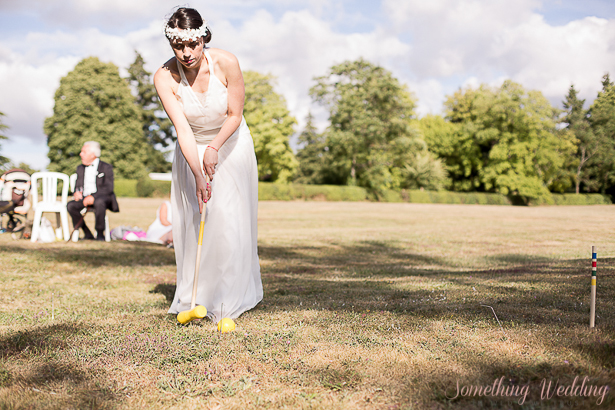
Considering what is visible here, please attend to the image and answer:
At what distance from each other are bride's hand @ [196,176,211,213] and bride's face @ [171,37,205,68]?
94 cm

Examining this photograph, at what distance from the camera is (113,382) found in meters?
2.71

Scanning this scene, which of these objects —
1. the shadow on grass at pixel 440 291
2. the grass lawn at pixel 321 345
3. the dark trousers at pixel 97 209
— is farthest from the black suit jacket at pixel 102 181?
the shadow on grass at pixel 440 291

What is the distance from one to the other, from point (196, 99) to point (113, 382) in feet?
7.64

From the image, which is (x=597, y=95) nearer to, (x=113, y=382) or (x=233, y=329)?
(x=233, y=329)

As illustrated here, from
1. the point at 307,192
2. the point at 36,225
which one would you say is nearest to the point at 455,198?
the point at 307,192

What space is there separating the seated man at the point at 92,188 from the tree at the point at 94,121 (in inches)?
1356

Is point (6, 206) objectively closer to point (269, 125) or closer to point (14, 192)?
point (14, 192)

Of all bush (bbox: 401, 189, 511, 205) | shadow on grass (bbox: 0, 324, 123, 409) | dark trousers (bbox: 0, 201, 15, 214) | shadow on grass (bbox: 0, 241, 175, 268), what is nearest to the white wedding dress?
shadow on grass (bbox: 0, 324, 123, 409)

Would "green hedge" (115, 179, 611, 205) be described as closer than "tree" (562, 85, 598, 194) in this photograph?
No

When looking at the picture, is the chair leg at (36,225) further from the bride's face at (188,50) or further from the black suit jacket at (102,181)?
the bride's face at (188,50)

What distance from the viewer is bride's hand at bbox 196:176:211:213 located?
3.97m

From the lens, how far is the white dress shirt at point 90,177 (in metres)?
10.8

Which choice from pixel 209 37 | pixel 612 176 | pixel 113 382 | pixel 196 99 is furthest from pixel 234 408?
pixel 612 176

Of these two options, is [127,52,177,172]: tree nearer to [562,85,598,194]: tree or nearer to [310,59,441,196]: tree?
[310,59,441,196]: tree
